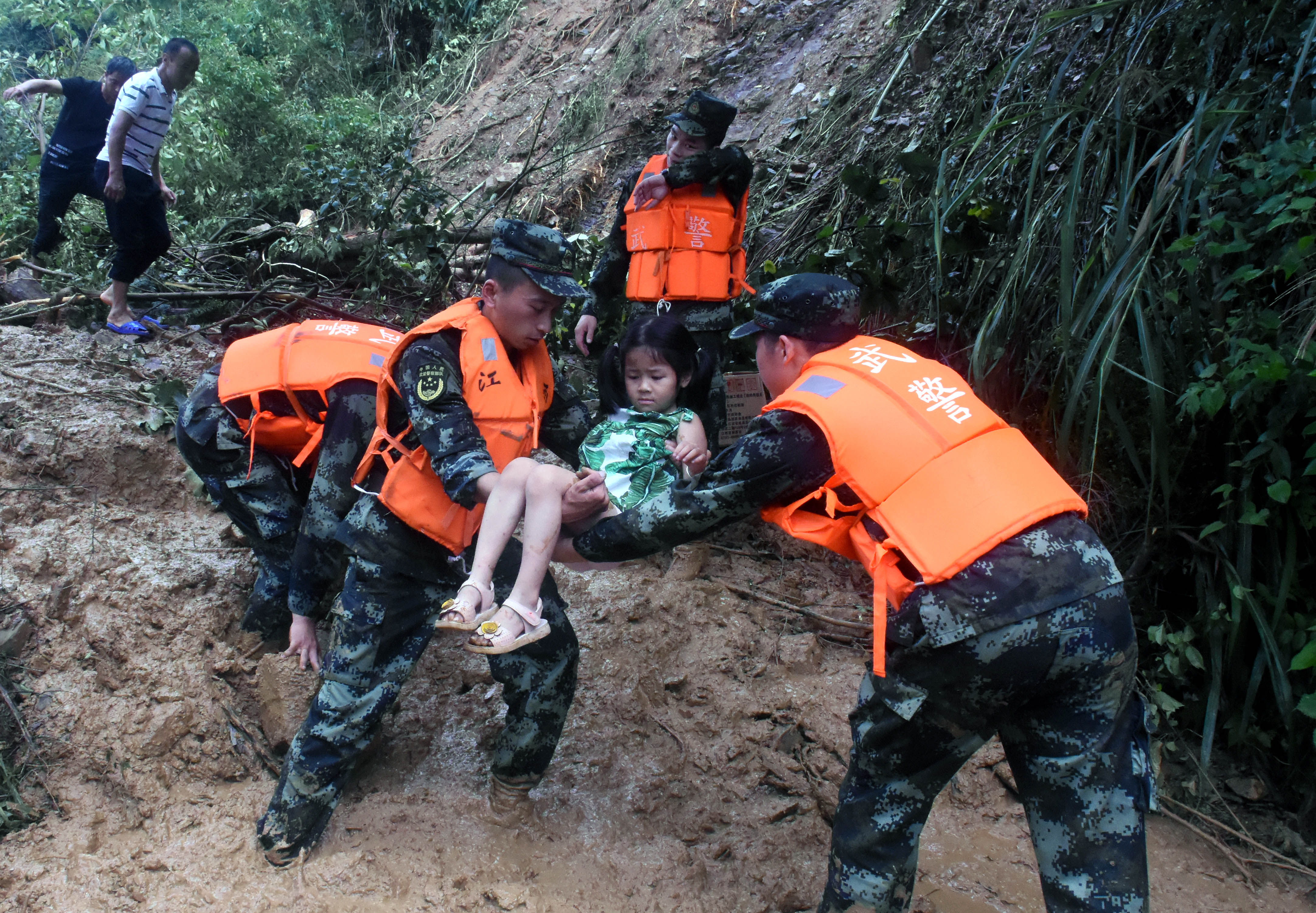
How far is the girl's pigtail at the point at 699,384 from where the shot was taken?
3.22 metres

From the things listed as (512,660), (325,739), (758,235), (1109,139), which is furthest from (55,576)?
(1109,139)

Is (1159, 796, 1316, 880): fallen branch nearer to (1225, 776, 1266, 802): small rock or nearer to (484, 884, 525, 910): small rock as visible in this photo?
(1225, 776, 1266, 802): small rock


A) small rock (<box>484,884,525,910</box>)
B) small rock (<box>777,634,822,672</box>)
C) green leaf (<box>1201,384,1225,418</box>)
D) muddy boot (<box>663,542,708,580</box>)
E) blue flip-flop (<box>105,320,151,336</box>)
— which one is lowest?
small rock (<box>484,884,525,910</box>)

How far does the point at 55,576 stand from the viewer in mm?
3463

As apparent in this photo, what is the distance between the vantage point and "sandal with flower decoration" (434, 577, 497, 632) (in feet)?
7.26

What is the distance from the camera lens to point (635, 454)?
2.92 meters

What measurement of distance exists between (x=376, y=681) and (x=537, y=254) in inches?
55.8

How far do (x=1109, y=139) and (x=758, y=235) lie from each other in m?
2.29

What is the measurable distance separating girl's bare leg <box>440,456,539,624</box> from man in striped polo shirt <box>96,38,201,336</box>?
3854 mm

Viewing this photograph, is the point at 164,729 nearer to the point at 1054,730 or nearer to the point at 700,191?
the point at 1054,730

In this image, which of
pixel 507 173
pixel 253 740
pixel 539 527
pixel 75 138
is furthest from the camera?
pixel 507 173

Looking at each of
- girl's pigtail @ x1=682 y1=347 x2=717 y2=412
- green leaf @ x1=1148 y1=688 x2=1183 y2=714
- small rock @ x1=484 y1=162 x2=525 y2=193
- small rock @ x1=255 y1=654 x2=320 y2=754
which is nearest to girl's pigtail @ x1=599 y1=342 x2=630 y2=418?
girl's pigtail @ x1=682 y1=347 x2=717 y2=412

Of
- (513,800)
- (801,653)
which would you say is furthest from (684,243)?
(513,800)

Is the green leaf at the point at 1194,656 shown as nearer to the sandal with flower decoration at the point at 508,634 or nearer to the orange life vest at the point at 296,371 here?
the sandal with flower decoration at the point at 508,634
